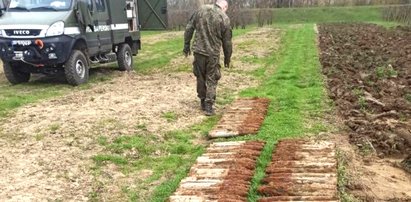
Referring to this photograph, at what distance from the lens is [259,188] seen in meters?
4.93

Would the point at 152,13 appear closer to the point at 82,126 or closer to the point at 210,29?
the point at 210,29

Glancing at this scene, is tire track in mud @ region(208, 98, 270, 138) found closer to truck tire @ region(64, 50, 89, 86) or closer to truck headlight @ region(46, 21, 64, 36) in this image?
truck tire @ region(64, 50, 89, 86)

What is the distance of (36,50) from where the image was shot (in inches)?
424

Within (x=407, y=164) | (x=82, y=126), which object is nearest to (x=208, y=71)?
(x=82, y=126)

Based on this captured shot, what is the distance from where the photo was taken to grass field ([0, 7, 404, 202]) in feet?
18.5

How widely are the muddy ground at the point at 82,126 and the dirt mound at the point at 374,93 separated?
79.5 inches

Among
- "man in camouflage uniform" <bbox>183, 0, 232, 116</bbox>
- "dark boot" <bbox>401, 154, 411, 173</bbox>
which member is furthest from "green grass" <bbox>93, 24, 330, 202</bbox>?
"dark boot" <bbox>401, 154, 411, 173</bbox>

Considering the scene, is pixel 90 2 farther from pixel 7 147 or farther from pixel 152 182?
pixel 152 182

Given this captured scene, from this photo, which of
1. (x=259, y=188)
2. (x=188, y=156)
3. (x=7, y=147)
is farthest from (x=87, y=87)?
(x=259, y=188)

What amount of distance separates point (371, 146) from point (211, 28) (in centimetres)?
304

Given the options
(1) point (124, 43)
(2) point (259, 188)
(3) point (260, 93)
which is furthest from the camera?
(1) point (124, 43)

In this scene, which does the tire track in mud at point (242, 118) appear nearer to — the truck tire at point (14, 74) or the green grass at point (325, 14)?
the truck tire at point (14, 74)

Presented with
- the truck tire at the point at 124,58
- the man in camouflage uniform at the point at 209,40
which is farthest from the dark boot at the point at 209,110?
the truck tire at the point at 124,58

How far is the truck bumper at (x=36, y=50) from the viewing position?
35.4 ft
